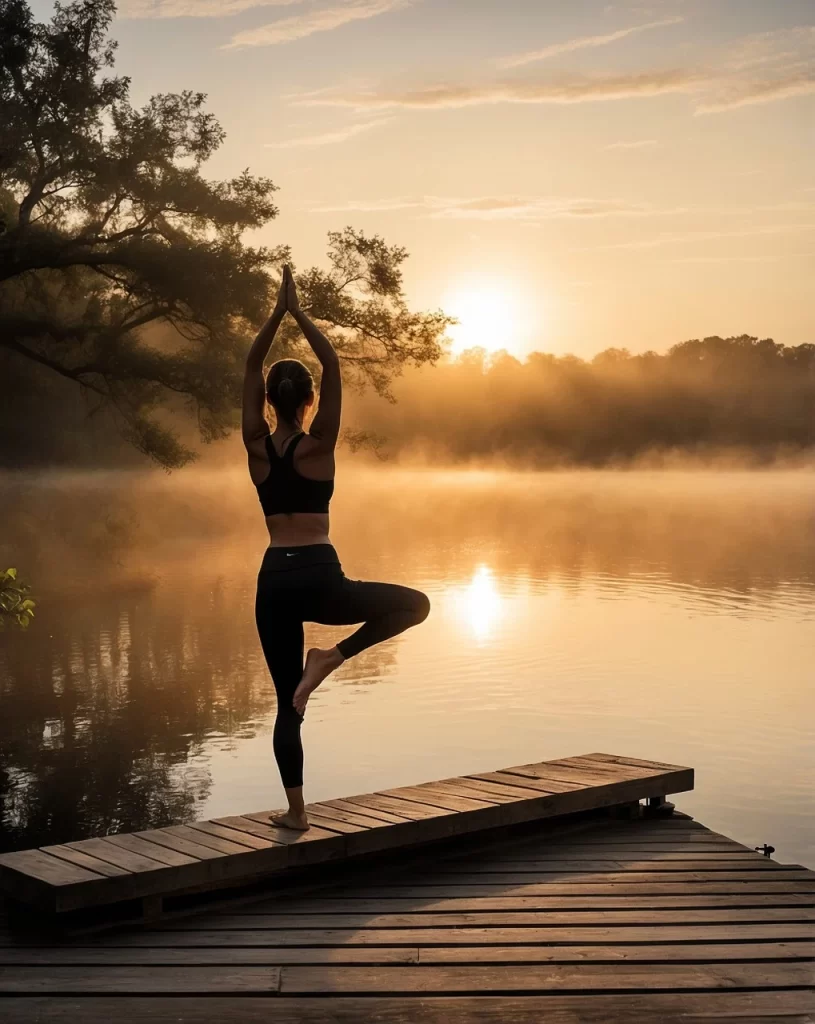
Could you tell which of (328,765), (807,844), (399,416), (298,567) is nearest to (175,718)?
(328,765)

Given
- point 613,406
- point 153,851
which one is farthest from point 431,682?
point 613,406

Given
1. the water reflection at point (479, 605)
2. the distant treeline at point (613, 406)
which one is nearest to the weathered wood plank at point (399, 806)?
the water reflection at point (479, 605)

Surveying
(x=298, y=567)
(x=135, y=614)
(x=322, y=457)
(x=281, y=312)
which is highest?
(x=281, y=312)

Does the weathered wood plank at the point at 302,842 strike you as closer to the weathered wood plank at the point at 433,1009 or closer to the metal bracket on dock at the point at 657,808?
the weathered wood plank at the point at 433,1009

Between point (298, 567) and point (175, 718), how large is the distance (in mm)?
8232

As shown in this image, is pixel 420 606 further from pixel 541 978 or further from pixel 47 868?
pixel 47 868

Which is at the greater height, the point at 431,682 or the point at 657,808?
the point at 657,808

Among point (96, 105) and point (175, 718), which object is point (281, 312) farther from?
point (96, 105)

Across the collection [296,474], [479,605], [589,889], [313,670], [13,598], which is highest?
[296,474]

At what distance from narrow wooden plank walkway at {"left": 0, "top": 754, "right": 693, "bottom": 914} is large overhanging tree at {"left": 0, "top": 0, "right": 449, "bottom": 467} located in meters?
14.4

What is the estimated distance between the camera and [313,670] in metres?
5.11

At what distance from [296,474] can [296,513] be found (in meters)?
0.15

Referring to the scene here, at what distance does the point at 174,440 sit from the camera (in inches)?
886

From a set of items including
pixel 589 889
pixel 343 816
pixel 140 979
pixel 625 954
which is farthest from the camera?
pixel 343 816
